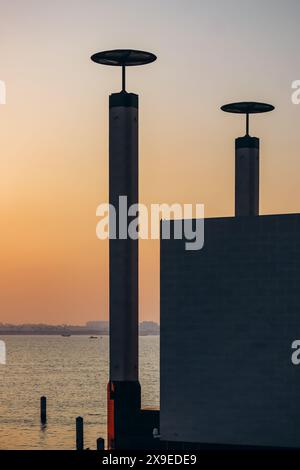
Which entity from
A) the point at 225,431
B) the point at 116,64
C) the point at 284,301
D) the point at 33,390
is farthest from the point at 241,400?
the point at 33,390

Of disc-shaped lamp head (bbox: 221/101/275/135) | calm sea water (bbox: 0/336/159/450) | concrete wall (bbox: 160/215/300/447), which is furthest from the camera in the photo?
calm sea water (bbox: 0/336/159/450)

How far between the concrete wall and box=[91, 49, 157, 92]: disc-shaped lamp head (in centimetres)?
1084

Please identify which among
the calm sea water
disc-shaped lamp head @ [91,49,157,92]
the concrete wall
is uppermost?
disc-shaped lamp head @ [91,49,157,92]

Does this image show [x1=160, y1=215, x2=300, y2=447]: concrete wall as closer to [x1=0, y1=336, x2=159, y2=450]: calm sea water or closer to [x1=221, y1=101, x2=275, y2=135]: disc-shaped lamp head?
[x1=221, y1=101, x2=275, y2=135]: disc-shaped lamp head

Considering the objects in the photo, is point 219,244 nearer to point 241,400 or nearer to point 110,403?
point 241,400

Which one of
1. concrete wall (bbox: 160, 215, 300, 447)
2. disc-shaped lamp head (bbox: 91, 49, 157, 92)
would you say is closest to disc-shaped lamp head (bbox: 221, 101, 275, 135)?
disc-shaped lamp head (bbox: 91, 49, 157, 92)

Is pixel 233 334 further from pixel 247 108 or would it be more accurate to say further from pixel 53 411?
pixel 53 411

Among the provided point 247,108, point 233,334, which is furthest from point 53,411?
point 233,334

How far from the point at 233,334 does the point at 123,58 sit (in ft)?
51.5

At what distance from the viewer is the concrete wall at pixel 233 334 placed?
4522cm

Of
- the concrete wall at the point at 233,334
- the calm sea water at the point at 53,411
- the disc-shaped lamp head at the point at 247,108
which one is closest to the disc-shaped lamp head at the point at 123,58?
the disc-shaped lamp head at the point at 247,108

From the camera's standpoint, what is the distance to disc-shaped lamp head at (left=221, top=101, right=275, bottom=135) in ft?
209

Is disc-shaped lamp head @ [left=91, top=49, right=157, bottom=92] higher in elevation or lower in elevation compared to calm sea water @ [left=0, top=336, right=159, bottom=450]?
higher

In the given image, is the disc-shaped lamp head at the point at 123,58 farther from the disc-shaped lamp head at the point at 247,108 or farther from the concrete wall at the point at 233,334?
the concrete wall at the point at 233,334
